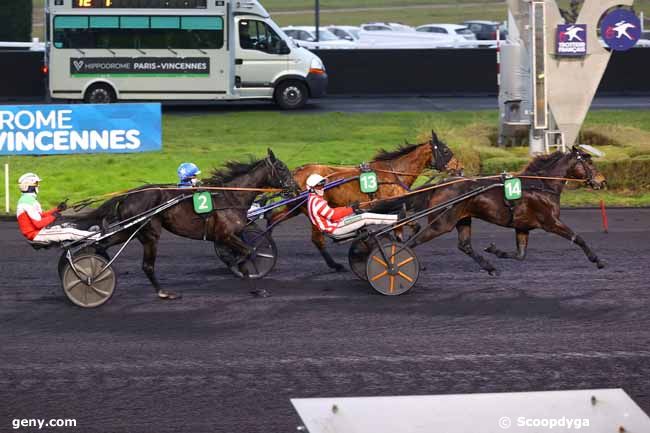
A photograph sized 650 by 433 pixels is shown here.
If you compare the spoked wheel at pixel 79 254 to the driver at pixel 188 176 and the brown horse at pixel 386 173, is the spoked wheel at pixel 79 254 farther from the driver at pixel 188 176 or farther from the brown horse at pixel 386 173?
the brown horse at pixel 386 173

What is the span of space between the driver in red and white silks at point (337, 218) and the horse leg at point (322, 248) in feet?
2.69

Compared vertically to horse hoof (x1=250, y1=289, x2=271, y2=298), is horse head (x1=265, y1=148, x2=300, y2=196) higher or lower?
higher

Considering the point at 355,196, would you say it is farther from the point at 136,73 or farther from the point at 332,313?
the point at 136,73

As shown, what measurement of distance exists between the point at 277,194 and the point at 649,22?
35.9m

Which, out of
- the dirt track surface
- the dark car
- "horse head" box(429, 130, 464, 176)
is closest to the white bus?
the dirt track surface

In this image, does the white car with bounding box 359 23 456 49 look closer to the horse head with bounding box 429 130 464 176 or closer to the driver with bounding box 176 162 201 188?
the horse head with bounding box 429 130 464 176

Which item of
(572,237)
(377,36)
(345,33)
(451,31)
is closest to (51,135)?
(572,237)

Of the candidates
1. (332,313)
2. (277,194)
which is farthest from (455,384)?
(277,194)

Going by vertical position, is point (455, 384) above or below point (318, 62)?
below

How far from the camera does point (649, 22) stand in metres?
43.6

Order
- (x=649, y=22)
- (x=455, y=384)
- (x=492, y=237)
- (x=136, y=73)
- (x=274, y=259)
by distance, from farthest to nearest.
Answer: (x=649, y=22)
(x=136, y=73)
(x=492, y=237)
(x=274, y=259)
(x=455, y=384)

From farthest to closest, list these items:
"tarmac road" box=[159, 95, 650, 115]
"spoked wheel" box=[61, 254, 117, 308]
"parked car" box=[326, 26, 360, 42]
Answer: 1. "parked car" box=[326, 26, 360, 42]
2. "tarmac road" box=[159, 95, 650, 115]
3. "spoked wheel" box=[61, 254, 117, 308]

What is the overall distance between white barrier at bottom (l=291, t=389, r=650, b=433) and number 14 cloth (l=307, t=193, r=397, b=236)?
644cm

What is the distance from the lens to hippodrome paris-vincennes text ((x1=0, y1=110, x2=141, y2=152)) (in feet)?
52.5
